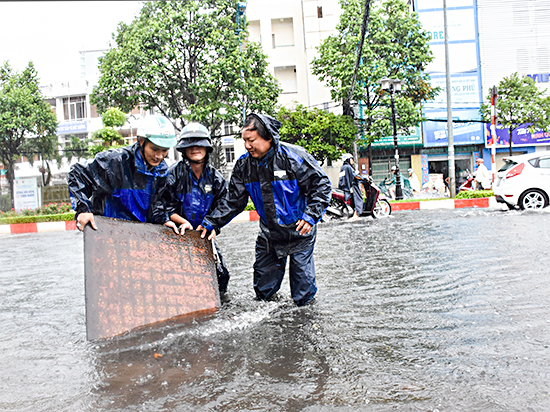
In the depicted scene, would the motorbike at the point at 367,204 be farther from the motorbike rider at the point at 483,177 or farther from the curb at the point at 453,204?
the motorbike rider at the point at 483,177

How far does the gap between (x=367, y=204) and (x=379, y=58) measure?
13560 millimetres

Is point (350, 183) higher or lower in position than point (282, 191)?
lower

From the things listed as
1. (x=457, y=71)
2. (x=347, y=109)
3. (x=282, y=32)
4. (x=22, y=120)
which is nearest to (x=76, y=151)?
(x=22, y=120)

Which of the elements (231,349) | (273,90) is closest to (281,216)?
(231,349)

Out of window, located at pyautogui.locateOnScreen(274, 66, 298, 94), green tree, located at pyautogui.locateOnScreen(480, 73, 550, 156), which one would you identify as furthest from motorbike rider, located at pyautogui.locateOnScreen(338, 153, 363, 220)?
window, located at pyautogui.locateOnScreen(274, 66, 298, 94)

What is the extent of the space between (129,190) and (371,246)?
4196mm

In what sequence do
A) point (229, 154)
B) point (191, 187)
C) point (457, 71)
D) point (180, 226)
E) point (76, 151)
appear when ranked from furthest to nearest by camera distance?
point (229, 154), point (76, 151), point (457, 71), point (191, 187), point (180, 226)

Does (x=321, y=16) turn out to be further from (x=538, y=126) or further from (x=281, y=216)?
(x=281, y=216)

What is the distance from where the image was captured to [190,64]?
66.0 feet

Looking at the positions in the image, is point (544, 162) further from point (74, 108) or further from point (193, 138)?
point (74, 108)

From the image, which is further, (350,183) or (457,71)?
(457,71)

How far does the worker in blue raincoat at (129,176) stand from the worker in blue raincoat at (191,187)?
122 mm

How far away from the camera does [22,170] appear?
36156mm

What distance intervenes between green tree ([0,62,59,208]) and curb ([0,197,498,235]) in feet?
31.8
